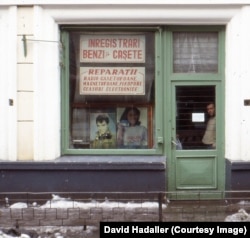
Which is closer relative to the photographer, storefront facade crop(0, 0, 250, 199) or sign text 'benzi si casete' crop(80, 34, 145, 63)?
storefront facade crop(0, 0, 250, 199)

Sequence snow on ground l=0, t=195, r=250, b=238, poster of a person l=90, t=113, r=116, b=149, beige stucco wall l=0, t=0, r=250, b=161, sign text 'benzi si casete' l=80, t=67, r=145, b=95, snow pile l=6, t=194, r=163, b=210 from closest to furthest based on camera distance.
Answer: snow on ground l=0, t=195, r=250, b=238 → snow pile l=6, t=194, r=163, b=210 → beige stucco wall l=0, t=0, r=250, b=161 → sign text 'benzi si casete' l=80, t=67, r=145, b=95 → poster of a person l=90, t=113, r=116, b=149

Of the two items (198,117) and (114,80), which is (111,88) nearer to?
(114,80)

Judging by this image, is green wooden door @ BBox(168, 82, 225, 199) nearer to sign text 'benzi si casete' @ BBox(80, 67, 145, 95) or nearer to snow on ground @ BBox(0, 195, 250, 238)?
sign text 'benzi si casete' @ BBox(80, 67, 145, 95)

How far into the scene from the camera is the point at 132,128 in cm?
973

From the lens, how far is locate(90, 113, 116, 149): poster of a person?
9703 millimetres

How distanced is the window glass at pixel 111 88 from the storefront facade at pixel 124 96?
2cm

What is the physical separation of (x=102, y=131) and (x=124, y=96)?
70cm

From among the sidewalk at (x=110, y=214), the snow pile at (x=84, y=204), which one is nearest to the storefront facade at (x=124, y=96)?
the snow pile at (x=84, y=204)

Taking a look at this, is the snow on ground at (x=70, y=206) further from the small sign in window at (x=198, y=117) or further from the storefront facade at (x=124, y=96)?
the small sign in window at (x=198, y=117)

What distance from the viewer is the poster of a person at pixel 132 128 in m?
9.69

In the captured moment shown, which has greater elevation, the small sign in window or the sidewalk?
the small sign in window
